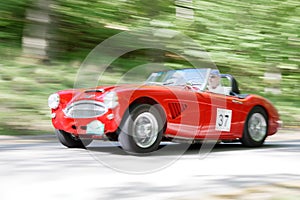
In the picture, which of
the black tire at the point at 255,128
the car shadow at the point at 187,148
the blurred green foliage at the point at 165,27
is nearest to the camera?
the car shadow at the point at 187,148

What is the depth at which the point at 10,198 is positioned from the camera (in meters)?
4.19

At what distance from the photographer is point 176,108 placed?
7078 millimetres

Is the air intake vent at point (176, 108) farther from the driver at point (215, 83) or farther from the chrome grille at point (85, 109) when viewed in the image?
the chrome grille at point (85, 109)

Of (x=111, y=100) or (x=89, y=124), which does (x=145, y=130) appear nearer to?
(x=111, y=100)

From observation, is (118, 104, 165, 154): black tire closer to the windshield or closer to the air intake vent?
the air intake vent

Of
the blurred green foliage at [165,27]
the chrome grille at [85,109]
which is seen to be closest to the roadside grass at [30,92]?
the blurred green foliage at [165,27]

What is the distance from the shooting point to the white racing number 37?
7.72 metres

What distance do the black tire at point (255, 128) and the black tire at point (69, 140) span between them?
2706 mm

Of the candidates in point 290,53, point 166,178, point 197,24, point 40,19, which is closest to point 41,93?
point 40,19

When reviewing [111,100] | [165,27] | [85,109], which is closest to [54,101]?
[85,109]

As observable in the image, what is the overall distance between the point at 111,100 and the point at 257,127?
10.4 ft

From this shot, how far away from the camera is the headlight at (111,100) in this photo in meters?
6.54

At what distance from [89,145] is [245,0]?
12720 mm

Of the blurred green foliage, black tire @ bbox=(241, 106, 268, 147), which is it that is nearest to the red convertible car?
black tire @ bbox=(241, 106, 268, 147)
